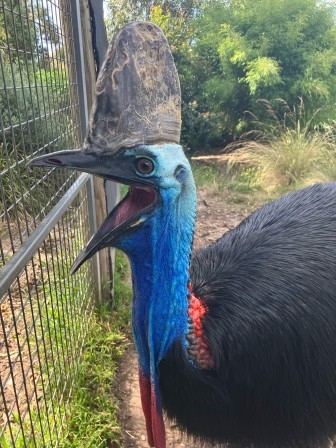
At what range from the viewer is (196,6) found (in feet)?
40.4

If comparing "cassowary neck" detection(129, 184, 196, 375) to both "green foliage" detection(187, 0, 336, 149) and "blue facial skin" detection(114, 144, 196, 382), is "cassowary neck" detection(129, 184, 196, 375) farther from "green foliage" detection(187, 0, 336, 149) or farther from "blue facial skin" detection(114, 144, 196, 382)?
"green foliage" detection(187, 0, 336, 149)

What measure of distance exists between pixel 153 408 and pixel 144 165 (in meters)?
0.69

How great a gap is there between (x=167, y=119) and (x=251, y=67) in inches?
239

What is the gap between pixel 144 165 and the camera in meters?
1.08

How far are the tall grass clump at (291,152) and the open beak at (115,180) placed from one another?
4366mm

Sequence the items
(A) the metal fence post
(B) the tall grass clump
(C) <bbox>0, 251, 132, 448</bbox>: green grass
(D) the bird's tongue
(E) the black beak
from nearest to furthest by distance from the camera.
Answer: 1. (E) the black beak
2. (D) the bird's tongue
3. (C) <bbox>0, 251, 132, 448</bbox>: green grass
4. (A) the metal fence post
5. (B) the tall grass clump

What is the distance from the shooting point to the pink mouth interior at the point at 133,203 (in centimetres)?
116

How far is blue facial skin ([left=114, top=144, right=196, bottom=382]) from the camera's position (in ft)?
3.67

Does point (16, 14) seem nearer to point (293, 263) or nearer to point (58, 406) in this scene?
point (293, 263)

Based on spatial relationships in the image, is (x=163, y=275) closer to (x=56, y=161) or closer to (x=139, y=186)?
(x=139, y=186)

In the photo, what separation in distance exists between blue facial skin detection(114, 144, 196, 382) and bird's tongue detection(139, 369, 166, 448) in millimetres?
73

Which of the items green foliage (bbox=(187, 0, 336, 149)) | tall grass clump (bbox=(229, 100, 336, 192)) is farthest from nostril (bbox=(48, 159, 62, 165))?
green foliage (bbox=(187, 0, 336, 149))

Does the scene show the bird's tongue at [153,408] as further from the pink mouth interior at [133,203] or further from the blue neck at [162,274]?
the pink mouth interior at [133,203]

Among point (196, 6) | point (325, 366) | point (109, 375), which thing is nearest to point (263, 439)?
point (325, 366)
